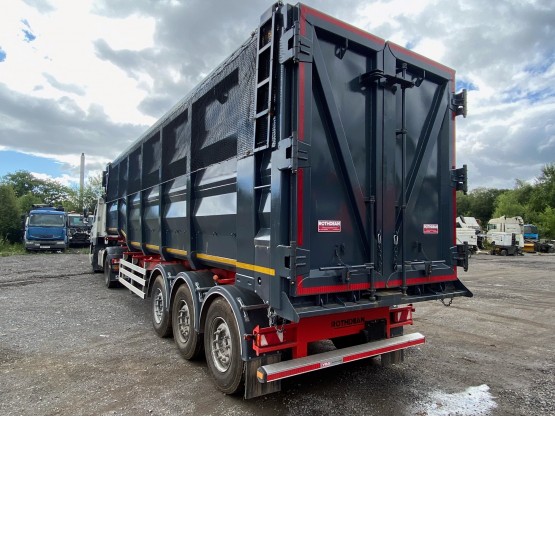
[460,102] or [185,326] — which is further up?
[460,102]

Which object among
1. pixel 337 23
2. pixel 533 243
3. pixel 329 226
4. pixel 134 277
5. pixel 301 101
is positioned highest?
pixel 337 23

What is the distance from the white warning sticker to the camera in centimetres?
338

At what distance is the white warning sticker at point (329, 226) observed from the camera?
11.1ft

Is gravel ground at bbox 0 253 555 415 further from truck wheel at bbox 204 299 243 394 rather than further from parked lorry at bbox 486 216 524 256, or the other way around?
parked lorry at bbox 486 216 524 256

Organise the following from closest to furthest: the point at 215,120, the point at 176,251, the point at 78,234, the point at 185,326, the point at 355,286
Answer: the point at 355,286
the point at 215,120
the point at 185,326
the point at 176,251
the point at 78,234

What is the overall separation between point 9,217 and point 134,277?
23.8m

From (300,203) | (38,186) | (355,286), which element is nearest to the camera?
(300,203)

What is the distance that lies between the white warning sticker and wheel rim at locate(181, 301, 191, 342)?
2388mm

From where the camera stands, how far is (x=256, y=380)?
141 inches

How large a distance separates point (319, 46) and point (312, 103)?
0.50 m

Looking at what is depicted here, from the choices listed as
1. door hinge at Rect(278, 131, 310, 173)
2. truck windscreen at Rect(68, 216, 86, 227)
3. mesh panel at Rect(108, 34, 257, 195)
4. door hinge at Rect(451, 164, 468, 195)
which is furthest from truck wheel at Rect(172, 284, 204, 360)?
truck windscreen at Rect(68, 216, 86, 227)

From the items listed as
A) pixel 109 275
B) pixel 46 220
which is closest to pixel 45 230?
pixel 46 220

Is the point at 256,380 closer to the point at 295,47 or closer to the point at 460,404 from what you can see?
the point at 460,404

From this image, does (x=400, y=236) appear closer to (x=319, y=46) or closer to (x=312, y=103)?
(x=312, y=103)
